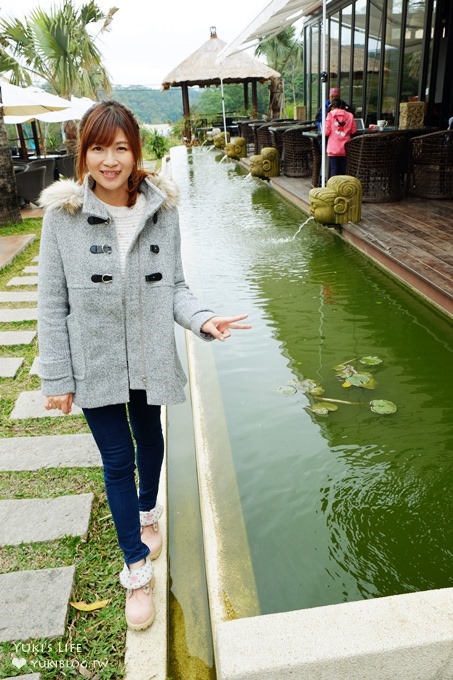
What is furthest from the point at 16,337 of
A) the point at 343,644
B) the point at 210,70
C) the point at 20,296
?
the point at 210,70

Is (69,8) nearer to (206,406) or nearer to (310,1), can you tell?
(310,1)

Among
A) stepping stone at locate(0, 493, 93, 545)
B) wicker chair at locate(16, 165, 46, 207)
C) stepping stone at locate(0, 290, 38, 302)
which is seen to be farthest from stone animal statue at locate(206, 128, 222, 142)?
stepping stone at locate(0, 493, 93, 545)

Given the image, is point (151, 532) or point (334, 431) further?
point (334, 431)

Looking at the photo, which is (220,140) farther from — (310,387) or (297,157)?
(310,387)

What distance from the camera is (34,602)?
1.86 m

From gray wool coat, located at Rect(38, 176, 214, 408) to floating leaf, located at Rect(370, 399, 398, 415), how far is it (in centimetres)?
156

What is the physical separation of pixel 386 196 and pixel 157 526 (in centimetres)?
657

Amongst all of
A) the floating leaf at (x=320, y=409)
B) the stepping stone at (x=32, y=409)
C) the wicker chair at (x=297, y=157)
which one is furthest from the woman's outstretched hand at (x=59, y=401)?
the wicker chair at (x=297, y=157)

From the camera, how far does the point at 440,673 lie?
145 centimetres

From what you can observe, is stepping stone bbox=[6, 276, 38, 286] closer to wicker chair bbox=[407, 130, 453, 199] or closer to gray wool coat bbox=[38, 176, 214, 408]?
gray wool coat bbox=[38, 176, 214, 408]

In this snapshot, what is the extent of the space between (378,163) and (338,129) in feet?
3.05

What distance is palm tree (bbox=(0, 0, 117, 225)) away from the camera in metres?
13.2

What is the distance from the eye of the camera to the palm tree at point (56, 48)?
43.3 feet

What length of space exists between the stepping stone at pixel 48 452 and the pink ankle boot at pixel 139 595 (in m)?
0.88
